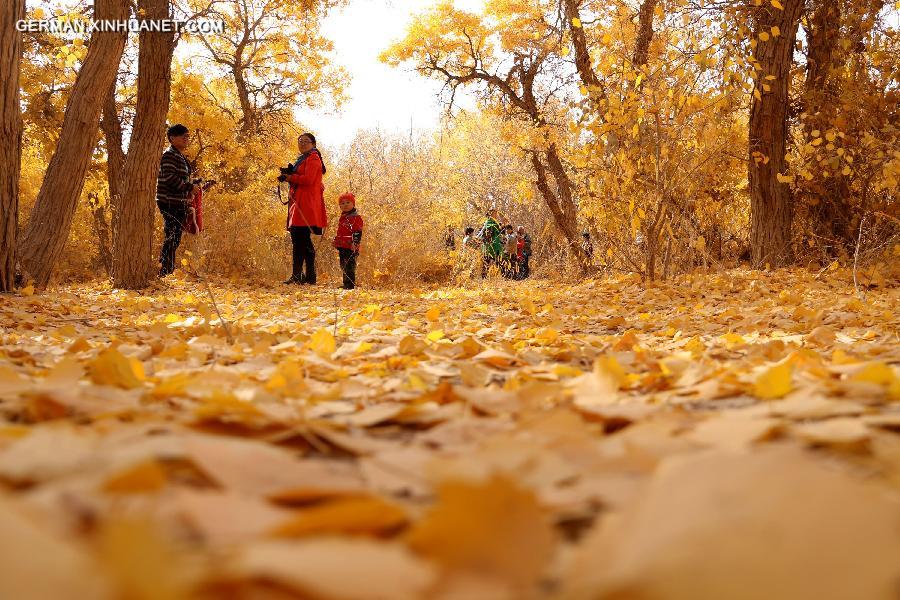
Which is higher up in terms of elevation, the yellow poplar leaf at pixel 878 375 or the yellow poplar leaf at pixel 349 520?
the yellow poplar leaf at pixel 878 375

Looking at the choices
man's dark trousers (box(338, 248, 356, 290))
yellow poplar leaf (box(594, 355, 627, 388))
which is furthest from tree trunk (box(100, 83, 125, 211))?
yellow poplar leaf (box(594, 355, 627, 388))

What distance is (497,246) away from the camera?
1436 cm

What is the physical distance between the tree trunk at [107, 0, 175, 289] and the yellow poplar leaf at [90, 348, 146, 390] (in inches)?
246

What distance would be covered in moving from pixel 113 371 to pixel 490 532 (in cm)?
117

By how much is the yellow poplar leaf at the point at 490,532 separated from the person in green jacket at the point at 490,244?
38.4ft

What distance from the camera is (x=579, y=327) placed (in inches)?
141

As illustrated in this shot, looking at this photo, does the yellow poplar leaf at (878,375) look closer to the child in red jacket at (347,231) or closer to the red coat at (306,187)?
the red coat at (306,187)

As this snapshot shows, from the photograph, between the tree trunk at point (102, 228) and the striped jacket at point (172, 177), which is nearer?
the striped jacket at point (172, 177)

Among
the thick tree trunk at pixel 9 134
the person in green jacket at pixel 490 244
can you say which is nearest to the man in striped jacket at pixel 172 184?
the thick tree trunk at pixel 9 134

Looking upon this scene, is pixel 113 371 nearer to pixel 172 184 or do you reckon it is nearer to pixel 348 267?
pixel 172 184

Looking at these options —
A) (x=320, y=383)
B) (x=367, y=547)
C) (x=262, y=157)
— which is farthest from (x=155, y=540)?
(x=262, y=157)

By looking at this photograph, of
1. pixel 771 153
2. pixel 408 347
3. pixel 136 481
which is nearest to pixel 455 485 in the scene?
pixel 136 481

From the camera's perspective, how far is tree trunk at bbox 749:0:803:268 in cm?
689

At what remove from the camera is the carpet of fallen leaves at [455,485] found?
0.46 meters
